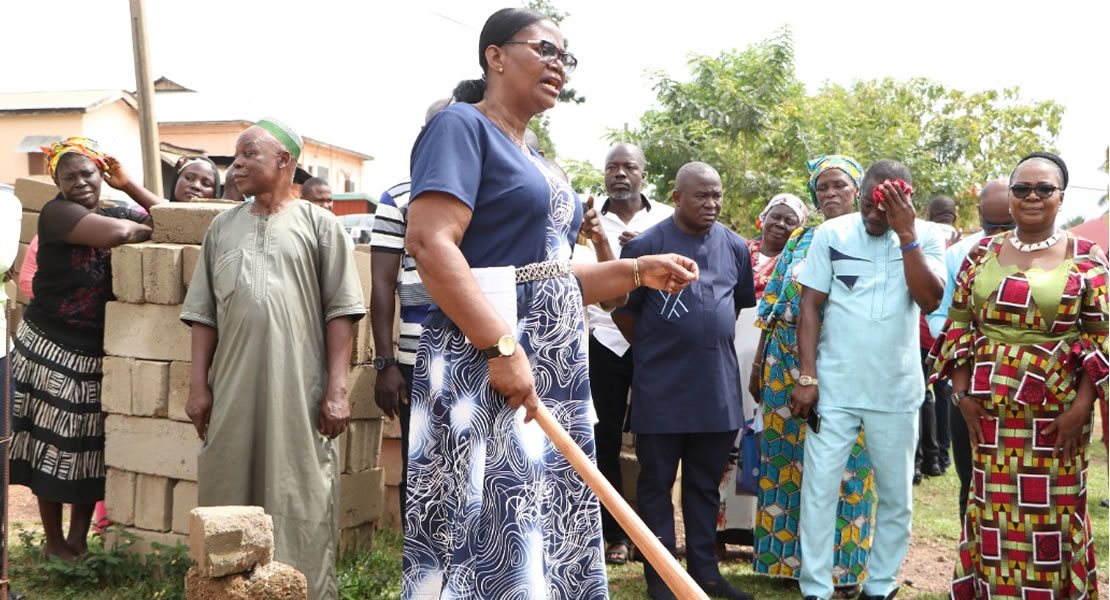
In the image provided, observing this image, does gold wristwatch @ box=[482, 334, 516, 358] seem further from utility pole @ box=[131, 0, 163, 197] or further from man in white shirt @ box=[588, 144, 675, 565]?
utility pole @ box=[131, 0, 163, 197]

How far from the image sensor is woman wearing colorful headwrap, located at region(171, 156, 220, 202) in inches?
259

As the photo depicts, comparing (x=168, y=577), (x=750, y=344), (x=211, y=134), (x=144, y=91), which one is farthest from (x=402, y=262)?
(x=211, y=134)

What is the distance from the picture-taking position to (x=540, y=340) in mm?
2854

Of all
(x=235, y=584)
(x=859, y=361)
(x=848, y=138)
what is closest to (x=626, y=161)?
(x=859, y=361)

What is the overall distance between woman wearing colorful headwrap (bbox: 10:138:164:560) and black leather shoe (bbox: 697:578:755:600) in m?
3.02

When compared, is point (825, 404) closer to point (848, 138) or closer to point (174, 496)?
point (174, 496)

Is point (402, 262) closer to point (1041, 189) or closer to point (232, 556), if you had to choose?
point (232, 556)

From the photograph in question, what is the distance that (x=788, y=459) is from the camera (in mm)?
5578

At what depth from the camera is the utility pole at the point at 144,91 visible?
1053 cm

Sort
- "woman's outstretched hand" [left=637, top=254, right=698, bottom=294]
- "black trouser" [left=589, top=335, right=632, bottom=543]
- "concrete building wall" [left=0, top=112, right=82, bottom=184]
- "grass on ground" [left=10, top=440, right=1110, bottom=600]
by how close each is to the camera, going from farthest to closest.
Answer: "concrete building wall" [left=0, top=112, right=82, bottom=184], "black trouser" [left=589, top=335, right=632, bottom=543], "grass on ground" [left=10, top=440, right=1110, bottom=600], "woman's outstretched hand" [left=637, top=254, right=698, bottom=294]

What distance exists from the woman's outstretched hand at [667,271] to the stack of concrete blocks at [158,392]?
2.60 metres

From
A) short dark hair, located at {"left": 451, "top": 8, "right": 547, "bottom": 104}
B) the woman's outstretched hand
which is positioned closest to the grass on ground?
the woman's outstretched hand

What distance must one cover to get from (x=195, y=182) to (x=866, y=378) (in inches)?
159

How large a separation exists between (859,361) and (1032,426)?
83cm
